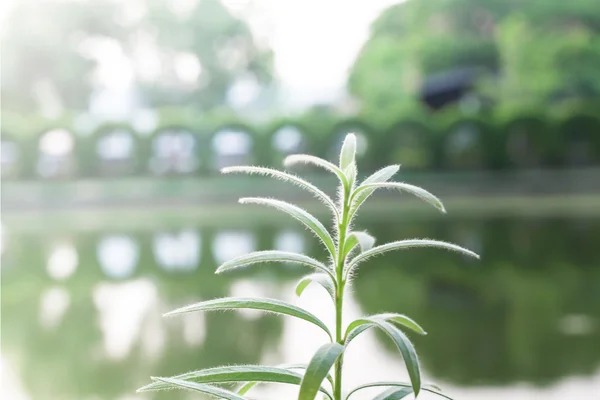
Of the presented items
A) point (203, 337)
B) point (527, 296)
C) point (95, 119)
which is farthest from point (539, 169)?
point (203, 337)

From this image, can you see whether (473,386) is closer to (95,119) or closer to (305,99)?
(95,119)

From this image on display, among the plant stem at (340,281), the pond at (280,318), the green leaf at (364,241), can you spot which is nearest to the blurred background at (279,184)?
the pond at (280,318)

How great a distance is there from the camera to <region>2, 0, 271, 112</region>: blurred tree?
454 inches

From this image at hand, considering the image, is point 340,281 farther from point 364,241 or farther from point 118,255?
point 118,255

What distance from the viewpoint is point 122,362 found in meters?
1.91

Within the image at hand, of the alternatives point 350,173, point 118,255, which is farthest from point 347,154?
point 118,255

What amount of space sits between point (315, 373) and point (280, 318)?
1.99m

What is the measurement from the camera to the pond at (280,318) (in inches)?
70.1

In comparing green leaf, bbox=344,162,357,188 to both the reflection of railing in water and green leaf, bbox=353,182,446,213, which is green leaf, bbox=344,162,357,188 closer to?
green leaf, bbox=353,182,446,213

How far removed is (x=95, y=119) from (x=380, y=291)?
6.67 m

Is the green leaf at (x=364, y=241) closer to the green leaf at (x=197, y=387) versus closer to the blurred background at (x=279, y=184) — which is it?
the green leaf at (x=197, y=387)

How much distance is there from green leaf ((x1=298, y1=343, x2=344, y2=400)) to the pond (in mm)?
1048

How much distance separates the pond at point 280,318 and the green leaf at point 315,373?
105 cm

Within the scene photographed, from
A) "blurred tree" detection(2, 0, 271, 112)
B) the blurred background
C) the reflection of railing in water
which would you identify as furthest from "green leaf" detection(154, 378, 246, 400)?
"blurred tree" detection(2, 0, 271, 112)
